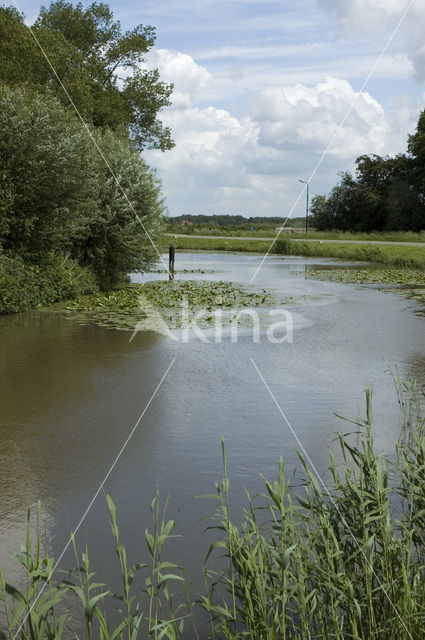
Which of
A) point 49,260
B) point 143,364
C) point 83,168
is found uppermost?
point 83,168

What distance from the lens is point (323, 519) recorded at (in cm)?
346

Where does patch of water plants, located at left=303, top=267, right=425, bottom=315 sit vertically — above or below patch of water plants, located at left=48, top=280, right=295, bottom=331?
above

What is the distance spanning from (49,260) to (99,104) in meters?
20.1

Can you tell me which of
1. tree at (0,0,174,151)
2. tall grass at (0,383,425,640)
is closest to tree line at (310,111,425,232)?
tree at (0,0,174,151)

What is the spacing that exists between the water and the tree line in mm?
52292

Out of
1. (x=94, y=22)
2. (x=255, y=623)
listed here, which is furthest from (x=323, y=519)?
(x=94, y=22)

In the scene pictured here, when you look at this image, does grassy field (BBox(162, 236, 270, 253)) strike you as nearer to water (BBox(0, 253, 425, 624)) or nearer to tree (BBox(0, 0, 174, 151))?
tree (BBox(0, 0, 174, 151))

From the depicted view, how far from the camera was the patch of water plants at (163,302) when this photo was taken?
15.8 metres

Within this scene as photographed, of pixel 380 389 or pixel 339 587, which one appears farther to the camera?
pixel 380 389

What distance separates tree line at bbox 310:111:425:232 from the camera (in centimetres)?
6394

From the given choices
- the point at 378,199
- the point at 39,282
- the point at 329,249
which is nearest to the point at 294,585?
the point at 39,282

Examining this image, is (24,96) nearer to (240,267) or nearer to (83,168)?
(83,168)

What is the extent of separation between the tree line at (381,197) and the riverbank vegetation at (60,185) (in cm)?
3848

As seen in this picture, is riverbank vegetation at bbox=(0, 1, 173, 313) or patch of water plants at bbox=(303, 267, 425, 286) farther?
patch of water plants at bbox=(303, 267, 425, 286)
